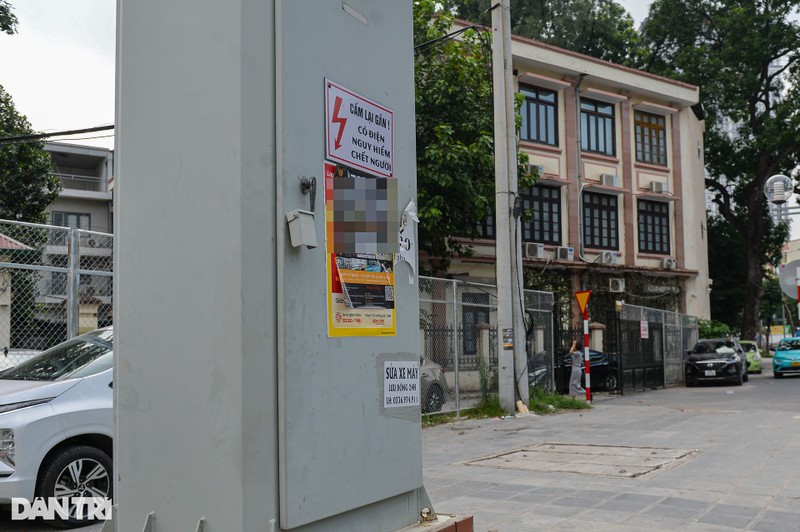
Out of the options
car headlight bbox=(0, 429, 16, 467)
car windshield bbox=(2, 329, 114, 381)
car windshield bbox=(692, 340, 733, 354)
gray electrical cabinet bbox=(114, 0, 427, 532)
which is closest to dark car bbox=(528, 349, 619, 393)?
car windshield bbox=(692, 340, 733, 354)

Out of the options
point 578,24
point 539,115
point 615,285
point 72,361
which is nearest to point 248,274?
point 72,361

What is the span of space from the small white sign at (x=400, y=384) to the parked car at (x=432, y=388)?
1020 cm

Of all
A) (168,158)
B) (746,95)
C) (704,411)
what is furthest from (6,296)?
(746,95)

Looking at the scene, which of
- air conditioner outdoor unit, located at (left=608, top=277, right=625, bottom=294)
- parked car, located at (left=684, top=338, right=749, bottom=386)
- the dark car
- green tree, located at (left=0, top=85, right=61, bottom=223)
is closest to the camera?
the dark car

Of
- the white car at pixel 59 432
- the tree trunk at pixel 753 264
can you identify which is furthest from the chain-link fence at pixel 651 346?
the white car at pixel 59 432

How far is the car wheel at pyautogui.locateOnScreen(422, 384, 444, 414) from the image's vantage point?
46.9 feet

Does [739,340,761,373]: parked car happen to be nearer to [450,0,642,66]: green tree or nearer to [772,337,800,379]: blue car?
[772,337,800,379]: blue car

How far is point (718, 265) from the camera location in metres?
45.5

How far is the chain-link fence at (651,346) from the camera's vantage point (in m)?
22.7

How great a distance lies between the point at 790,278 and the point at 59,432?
10.5 metres

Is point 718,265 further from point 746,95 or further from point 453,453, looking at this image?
point 453,453

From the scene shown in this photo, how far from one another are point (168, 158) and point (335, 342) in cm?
95

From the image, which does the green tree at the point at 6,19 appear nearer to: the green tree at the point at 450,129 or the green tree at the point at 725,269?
the green tree at the point at 450,129

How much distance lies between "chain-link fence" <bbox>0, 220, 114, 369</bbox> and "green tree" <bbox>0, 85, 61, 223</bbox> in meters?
15.3
